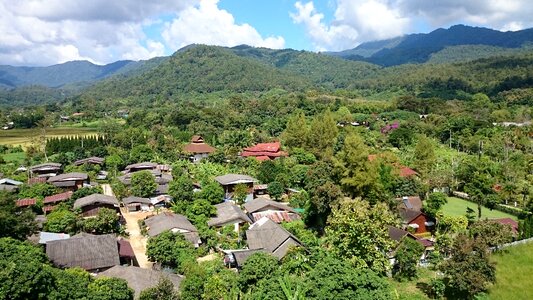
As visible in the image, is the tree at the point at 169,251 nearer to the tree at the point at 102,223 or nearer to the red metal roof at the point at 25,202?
the tree at the point at 102,223

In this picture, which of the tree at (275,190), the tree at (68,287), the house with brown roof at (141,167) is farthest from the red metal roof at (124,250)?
the house with brown roof at (141,167)

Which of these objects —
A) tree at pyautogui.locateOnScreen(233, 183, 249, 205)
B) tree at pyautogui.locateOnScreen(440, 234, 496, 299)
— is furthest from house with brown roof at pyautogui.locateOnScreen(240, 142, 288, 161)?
tree at pyautogui.locateOnScreen(440, 234, 496, 299)

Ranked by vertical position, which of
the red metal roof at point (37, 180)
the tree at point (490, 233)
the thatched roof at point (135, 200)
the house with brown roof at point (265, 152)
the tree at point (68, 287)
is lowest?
the red metal roof at point (37, 180)

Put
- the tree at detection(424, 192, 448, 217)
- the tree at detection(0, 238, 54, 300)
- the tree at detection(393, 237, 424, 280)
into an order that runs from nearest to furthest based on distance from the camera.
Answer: the tree at detection(0, 238, 54, 300) < the tree at detection(393, 237, 424, 280) < the tree at detection(424, 192, 448, 217)

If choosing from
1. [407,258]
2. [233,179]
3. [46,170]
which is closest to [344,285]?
[407,258]

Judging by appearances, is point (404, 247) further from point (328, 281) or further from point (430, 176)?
point (430, 176)

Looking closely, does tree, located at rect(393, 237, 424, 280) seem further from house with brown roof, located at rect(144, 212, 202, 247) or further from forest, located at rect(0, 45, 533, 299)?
house with brown roof, located at rect(144, 212, 202, 247)
